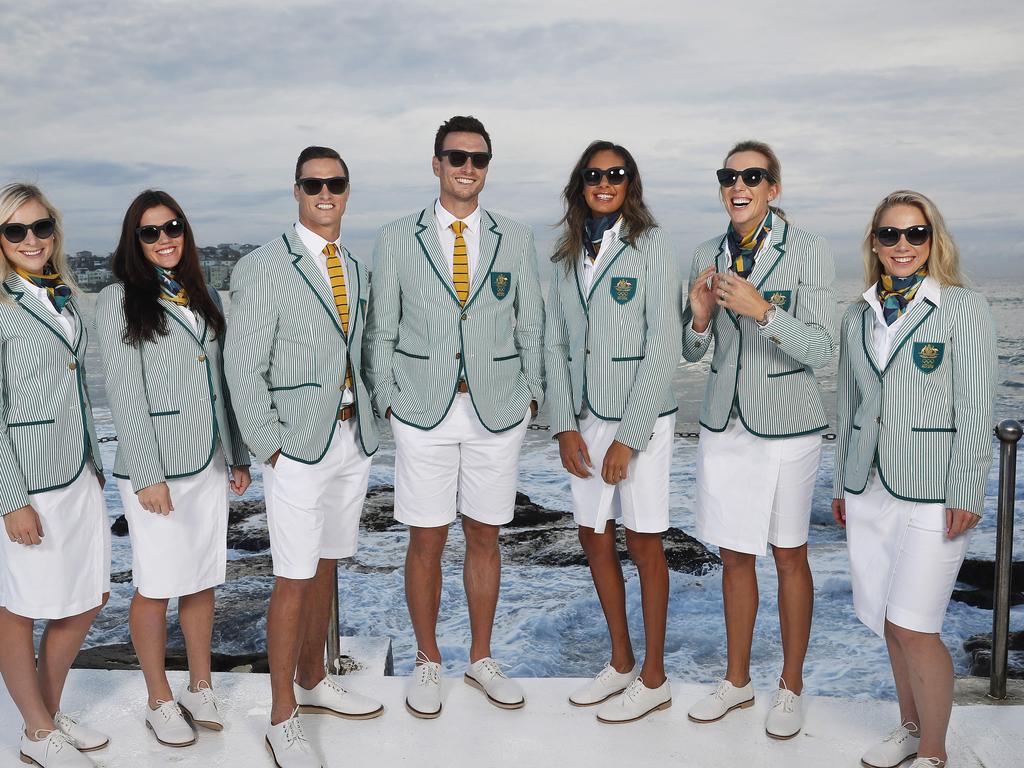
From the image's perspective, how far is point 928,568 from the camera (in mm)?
2760

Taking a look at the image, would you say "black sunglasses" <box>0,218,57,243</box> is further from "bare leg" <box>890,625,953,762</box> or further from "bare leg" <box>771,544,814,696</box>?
"bare leg" <box>890,625,953,762</box>

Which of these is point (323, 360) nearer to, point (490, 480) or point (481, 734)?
point (490, 480)

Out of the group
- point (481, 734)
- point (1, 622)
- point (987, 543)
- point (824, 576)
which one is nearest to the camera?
point (1, 622)

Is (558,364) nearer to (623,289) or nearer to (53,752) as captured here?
(623,289)

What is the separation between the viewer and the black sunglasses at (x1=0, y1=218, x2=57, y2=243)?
2895 millimetres

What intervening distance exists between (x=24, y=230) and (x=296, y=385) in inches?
38.1

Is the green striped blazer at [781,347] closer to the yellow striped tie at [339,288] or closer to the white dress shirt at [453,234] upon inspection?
the white dress shirt at [453,234]

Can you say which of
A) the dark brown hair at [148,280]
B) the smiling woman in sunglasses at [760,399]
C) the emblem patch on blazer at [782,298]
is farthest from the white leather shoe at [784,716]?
the dark brown hair at [148,280]

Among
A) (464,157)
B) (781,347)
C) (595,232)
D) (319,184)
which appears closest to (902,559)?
(781,347)

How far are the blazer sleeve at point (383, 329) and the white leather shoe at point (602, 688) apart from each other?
1.28 meters

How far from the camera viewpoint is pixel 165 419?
119 inches

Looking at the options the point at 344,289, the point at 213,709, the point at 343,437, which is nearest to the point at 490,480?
the point at 343,437

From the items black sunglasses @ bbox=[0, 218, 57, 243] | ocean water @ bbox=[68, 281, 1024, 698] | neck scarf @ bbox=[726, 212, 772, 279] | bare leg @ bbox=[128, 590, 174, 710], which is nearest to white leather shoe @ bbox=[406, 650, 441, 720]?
bare leg @ bbox=[128, 590, 174, 710]

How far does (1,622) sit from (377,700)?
1.32 meters
